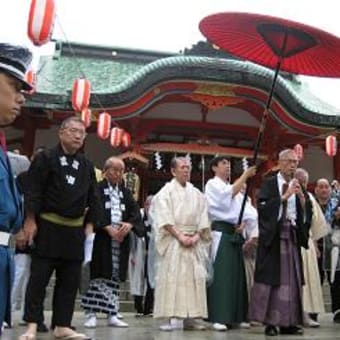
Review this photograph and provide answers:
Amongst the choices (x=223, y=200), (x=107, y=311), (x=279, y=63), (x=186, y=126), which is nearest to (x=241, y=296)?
(x=223, y=200)

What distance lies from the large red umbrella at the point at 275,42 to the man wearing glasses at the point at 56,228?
1.55m

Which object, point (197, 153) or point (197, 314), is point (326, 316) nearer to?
point (197, 314)

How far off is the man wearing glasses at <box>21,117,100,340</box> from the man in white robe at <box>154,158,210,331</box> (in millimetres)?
1108

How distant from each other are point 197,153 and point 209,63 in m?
2.14

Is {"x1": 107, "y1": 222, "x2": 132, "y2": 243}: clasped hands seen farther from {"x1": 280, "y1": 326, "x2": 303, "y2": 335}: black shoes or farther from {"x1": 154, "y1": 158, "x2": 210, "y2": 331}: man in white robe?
{"x1": 280, "y1": 326, "x2": 303, "y2": 335}: black shoes

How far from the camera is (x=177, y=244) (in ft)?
18.5

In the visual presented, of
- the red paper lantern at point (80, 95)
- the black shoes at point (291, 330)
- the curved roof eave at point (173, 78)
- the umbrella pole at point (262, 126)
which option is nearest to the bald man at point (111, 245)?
the umbrella pole at point (262, 126)

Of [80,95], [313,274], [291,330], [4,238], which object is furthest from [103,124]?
[4,238]

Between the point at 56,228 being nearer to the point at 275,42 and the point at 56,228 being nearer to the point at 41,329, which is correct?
the point at 41,329

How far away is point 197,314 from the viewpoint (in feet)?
17.9

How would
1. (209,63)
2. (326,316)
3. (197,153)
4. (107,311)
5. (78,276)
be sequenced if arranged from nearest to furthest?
(78,276), (107,311), (326,316), (209,63), (197,153)

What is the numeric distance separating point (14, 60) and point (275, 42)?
3446 millimetres

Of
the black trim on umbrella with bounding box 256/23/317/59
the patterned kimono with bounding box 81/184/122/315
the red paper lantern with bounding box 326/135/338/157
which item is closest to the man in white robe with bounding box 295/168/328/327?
the black trim on umbrella with bounding box 256/23/317/59

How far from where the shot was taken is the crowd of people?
461 centimetres
